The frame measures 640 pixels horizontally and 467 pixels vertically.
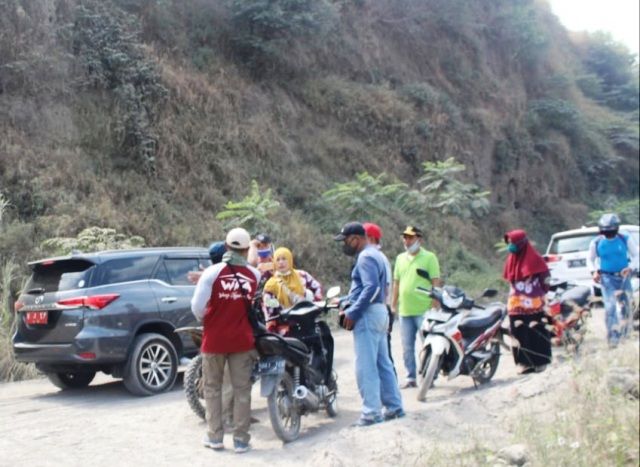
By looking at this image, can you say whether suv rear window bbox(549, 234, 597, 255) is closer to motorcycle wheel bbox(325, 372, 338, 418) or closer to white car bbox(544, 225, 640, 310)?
white car bbox(544, 225, 640, 310)

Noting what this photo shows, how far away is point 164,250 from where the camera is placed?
9.81 meters

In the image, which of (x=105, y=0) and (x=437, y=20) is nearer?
(x=105, y=0)

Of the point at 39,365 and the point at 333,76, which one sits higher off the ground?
the point at 333,76

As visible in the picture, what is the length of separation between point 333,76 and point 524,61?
13.8 meters

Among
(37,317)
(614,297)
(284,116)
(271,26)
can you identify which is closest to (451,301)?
(614,297)

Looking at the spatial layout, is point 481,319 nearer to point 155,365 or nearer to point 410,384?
point 410,384

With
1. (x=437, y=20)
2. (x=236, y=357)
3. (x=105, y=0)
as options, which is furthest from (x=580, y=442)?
(x=437, y=20)

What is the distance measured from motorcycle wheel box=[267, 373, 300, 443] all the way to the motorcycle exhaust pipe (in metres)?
0.07

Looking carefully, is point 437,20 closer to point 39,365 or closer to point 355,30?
point 355,30

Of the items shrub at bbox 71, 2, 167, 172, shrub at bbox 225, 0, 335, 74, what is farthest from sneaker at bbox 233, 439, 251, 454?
shrub at bbox 225, 0, 335, 74

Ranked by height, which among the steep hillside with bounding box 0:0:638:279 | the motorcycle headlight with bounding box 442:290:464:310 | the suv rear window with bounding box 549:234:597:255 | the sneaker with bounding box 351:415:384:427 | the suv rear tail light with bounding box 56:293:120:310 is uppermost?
the steep hillside with bounding box 0:0:638:279

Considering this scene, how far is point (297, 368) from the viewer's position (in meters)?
7.07

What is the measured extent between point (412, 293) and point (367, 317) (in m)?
2.11

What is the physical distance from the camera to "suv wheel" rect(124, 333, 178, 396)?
29.0 feet
